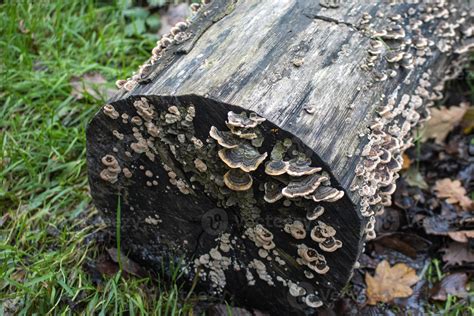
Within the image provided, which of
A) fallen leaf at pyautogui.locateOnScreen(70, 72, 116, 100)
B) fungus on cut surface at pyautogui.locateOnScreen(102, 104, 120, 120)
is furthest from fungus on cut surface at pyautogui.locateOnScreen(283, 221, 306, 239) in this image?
fallen leaf at pyautogui.locateOnScreen(70, 72, 116, 100)

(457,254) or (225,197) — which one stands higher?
(225,197)

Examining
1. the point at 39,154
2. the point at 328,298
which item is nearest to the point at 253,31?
the point at 328,298

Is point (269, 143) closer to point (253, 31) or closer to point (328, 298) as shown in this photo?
point (253, 31)

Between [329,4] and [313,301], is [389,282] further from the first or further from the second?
[329,4]

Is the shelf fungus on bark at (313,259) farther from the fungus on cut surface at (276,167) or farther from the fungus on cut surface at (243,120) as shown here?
the fungus on cut surface at (243,120)

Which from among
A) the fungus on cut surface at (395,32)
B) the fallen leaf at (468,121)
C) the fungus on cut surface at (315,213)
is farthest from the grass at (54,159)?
the fallen leaf at (468,121)

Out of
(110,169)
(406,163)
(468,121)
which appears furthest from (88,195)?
(468,121)

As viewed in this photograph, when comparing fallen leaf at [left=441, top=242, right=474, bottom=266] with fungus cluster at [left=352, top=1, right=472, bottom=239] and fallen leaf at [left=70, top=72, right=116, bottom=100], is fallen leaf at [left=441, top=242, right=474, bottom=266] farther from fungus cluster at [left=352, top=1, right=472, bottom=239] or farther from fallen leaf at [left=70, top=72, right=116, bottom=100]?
fallen leaf at [left=70, top=72, right=116, bottom=100]
